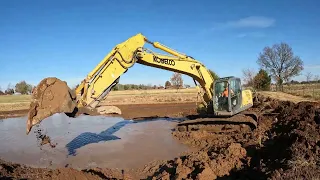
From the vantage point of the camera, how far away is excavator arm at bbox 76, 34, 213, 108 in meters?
10.0

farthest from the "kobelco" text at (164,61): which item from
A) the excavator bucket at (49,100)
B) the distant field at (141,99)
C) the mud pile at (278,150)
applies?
the distant field at (141,99)

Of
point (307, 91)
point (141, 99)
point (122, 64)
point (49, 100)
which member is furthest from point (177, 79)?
point (49, 100)

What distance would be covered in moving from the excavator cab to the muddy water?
2542 mm

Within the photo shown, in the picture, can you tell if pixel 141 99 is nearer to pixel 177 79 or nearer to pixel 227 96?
pixel 227 96

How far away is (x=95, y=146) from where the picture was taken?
1307cm

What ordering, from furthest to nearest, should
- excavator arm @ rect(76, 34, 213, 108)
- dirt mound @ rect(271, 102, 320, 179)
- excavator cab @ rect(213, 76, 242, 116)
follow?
1. excavator cab @ rect(213, 76, 242, 116)
2. excavator arm @ rect(76, 34, 213, 108)
3. dirt mound @ rect(271, 102, 320, 179)

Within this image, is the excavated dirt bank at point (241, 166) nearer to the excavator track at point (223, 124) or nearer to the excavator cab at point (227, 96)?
the excavator track at point (223, 124)

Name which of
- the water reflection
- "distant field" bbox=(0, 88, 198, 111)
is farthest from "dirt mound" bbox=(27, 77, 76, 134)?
"distant field" bbox=(0, 88, 198, 111)

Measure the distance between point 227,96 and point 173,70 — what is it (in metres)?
2.70

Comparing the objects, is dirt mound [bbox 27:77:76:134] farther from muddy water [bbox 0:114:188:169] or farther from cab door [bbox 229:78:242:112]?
cab door [bbox 229:78:242:112]

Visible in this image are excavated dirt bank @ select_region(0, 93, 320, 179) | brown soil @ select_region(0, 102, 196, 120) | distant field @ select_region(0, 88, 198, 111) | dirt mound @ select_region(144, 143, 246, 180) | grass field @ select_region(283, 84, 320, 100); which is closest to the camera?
excavated dirt bank @ select_region(0, 93, 320, 179)

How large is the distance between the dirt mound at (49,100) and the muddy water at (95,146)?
2.50 meters

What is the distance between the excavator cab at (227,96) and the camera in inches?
530

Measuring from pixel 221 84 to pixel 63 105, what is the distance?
7570 mm
